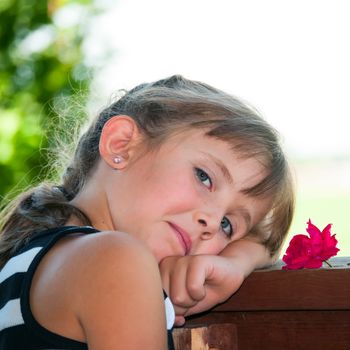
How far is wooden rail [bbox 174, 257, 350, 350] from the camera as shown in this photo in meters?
1.81

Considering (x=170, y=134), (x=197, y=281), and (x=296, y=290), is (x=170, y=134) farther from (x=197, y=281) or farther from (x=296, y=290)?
(x=296, y=290)

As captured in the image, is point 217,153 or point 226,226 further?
point 226,226

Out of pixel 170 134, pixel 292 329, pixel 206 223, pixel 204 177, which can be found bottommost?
pixel 292 329

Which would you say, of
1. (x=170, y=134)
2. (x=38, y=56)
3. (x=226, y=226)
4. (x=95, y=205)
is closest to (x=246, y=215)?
(x=226, y=226)

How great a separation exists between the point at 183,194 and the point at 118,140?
289 millimetres

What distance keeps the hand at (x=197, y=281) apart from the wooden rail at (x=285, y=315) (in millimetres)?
37

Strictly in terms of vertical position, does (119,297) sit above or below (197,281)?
above

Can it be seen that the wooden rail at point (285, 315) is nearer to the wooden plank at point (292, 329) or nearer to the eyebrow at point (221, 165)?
the wooden plank at point (292, 329)

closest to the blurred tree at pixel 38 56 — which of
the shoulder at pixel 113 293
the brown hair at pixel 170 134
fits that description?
the brown hair at pixel 170 134

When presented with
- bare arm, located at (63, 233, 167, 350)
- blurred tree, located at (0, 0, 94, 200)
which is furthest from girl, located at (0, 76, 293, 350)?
blurred tree, located at (0, 0, 94, 200)

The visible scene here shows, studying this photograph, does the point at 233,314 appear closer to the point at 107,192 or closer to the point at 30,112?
the point at 107,192

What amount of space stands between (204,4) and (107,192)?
2032 cm

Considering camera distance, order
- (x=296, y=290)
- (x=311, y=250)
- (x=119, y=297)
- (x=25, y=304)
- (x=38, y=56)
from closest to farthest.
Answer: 1. (x=119, y=297)
2. (x=25, y=304)
3. (x=296, y=290)
4. (x=311, y=250)
5. (x=38, y=56)

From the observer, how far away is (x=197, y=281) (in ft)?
6.38
